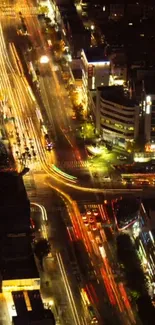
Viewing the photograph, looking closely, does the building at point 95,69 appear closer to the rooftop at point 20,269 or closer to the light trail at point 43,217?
the light trail at point 43,217

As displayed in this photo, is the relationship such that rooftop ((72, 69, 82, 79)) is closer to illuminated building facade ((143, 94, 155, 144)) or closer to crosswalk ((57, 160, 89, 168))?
illuminated building facade ((143, 94, 155, 144))

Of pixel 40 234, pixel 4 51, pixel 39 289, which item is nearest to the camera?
pixel 39 289

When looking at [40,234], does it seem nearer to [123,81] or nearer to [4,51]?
[123,81]

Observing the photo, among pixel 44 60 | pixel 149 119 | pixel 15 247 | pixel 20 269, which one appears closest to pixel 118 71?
pixel 44 60

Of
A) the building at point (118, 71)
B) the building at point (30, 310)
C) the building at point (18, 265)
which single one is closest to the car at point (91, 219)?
the building at point (18, 265)

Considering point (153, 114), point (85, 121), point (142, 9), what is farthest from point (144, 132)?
point (142, 9)

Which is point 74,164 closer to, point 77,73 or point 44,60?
point 77,73

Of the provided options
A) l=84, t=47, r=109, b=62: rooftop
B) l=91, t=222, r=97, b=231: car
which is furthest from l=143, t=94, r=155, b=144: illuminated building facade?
l=91, t=222, r=97, b=231: car
